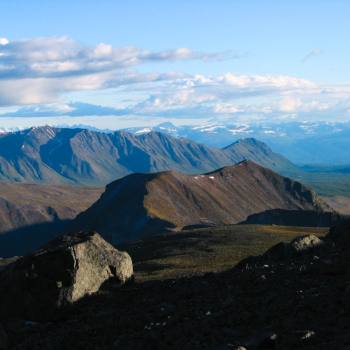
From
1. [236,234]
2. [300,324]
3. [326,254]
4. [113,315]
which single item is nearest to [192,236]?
[236,234]

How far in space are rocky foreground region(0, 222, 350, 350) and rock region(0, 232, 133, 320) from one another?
1.40 feet

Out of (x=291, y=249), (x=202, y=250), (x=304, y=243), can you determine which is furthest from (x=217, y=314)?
(x=202, y=250)

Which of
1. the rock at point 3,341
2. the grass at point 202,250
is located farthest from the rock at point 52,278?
the grass at point 202,250

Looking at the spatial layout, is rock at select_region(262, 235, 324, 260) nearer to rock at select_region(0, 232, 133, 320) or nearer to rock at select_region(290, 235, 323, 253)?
rock at select_region(290, 235, 323, 253)

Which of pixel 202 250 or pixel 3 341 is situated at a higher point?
pixel 3 341

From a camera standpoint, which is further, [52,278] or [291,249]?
[291,249]

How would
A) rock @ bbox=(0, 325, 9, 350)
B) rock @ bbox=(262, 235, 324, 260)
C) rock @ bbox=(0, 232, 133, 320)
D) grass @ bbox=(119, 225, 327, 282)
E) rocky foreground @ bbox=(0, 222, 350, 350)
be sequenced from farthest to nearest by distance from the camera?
grass @ bbox=(119, 225, 327, 282) < rock @ bbox=(262, 235, 324, 260) < rock @ bbox=(0, 232, 133, 320) < rock @ bbox=(0, 325, 9, 350) < rocky foreground @ bbox=(0, 222, 350, 350)

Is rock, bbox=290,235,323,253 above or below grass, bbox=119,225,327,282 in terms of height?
above

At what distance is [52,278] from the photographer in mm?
35281

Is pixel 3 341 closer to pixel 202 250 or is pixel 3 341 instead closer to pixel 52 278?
pixel 52 278

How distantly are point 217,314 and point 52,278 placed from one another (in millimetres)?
11673

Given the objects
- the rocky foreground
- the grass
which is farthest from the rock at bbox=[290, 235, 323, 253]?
the grass

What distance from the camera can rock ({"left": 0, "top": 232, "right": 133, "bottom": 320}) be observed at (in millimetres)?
34875

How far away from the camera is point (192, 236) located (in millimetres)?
108000
